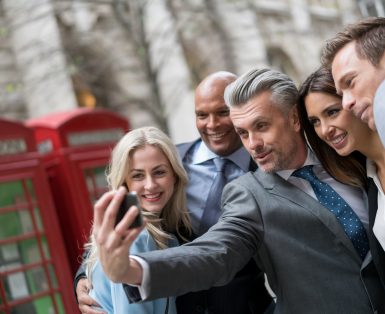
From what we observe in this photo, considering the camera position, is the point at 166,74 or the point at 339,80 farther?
the point at 166,74

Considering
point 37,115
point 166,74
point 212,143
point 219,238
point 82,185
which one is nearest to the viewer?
point 219,238

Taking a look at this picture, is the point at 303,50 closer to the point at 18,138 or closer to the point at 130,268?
the point at 18,138

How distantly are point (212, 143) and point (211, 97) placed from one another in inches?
10.0

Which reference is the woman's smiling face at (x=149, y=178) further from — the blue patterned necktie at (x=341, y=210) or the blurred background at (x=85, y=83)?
the blurred background at (x=85, y=83)

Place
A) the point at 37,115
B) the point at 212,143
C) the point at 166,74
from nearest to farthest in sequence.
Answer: the point at 212,143 → the point at 37,115 → the point at 166,74

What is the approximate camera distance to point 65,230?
4.93m

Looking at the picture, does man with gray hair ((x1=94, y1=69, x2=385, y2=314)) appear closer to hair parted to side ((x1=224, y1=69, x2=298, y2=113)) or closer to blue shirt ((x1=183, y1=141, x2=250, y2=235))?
hair parted to side ((x1=224, y1=69, x2=298, y2=113))

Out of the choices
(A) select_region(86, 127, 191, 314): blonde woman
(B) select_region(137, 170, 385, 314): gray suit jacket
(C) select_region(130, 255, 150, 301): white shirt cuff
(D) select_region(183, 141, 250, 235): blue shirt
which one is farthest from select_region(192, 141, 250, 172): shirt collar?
(C) select_region(130, 255, 150, 301): white shirt cuff

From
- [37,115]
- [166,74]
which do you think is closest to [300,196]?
[37,115]

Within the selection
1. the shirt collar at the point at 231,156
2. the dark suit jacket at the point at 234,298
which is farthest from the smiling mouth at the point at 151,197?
the shirt collar at the point at 231,156

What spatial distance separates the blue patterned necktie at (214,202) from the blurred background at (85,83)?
2.94 feet

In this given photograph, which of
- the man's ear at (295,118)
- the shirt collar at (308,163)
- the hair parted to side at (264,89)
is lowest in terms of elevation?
the shirt collar at (308,163)

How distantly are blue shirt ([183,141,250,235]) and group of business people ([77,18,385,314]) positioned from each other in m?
0.37

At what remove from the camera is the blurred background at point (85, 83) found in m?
4.42
